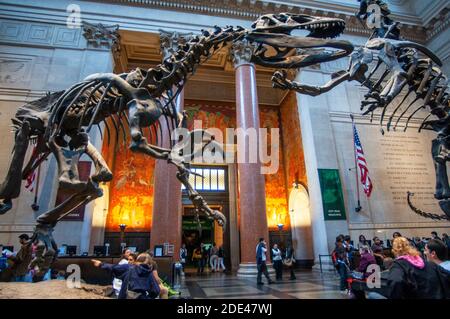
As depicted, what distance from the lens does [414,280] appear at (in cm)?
199

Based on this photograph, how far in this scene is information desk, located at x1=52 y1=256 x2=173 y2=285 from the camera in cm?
583

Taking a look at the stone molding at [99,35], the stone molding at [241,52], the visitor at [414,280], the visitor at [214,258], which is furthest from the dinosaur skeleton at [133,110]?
the visitor at [214,258]

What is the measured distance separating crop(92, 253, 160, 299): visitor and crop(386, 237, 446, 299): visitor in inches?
95.2

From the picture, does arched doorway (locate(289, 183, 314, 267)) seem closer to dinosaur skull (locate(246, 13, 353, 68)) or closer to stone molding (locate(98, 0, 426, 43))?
stone molding (locate(98, 0, 426, 43))

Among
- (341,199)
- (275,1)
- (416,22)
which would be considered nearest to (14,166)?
(341,199)

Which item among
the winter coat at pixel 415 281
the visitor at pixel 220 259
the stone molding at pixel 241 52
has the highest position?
the stone molding at pixel 241 52

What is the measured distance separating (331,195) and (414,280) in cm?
853

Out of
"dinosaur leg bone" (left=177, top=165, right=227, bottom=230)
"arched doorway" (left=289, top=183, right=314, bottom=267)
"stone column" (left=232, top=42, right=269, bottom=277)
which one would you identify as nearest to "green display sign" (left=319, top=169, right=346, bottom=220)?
"arched doorway" (left=289, top=183, right=314, bottom=267)

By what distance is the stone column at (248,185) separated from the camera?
327 inches

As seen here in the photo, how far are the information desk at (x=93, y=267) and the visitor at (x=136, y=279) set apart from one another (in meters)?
3.07

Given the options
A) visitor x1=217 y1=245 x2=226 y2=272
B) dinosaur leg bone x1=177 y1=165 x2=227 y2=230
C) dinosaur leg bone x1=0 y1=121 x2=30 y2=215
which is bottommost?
visitor x1=217 y1=245 x2=226 y2=272

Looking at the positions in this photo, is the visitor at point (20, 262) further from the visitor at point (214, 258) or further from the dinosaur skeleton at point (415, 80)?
the visitor at point (214, 258)

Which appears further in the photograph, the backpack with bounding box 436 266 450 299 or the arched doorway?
the arched doorway

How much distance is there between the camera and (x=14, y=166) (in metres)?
3.19
